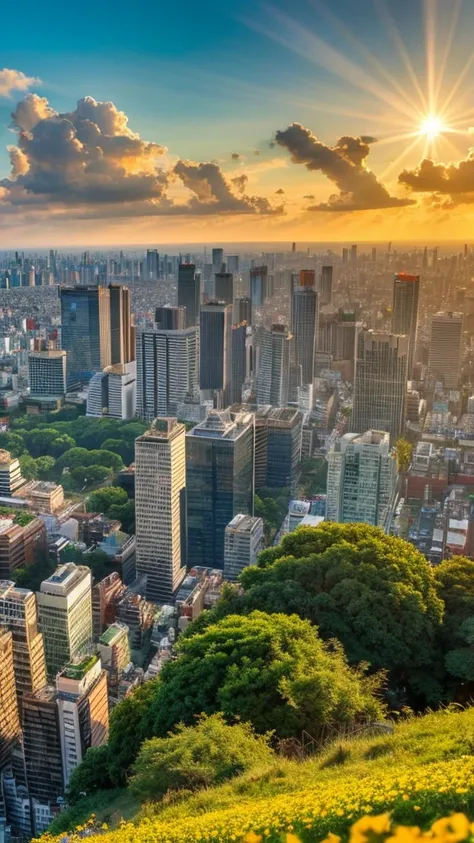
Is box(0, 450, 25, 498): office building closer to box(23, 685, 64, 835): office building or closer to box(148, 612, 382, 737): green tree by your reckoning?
box(23, 685, 64, 835): office building

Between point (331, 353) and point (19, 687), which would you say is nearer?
point (19, 687)

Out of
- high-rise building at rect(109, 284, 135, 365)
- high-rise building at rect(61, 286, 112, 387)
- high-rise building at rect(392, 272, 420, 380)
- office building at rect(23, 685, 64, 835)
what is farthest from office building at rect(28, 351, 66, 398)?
office building at rect(23, 685, 64, 835)

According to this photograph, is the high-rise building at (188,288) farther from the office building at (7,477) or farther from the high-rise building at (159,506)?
the high-rise building at (159,506)

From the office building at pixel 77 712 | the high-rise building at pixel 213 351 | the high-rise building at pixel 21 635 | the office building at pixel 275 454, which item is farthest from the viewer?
the high-rise building at pixel 213 351

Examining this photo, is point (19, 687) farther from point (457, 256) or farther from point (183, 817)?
point (457, 256)

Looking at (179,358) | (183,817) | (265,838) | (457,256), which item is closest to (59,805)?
(183,817)

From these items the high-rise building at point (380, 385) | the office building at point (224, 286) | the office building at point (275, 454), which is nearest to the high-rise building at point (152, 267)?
the office building at point (224, 286)
